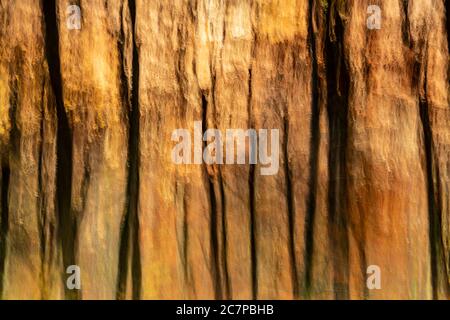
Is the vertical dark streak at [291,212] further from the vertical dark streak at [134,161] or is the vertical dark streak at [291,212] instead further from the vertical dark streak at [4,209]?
the vertical dark streak at [4,209]

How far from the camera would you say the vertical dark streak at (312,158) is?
357 centimetres

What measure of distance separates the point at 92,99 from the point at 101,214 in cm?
47

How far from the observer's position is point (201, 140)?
3.57 m

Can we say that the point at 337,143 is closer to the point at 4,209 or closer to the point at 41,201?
the point at 41,201

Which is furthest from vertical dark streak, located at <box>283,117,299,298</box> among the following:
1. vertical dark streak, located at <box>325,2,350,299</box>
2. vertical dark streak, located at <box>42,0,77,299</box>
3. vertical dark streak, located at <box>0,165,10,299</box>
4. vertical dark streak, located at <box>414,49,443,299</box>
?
vertical dark streak, located at <box>0,165,10,299</box>

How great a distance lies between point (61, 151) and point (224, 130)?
0.68m

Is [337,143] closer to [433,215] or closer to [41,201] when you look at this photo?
[433,215]

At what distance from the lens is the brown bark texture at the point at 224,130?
3.55 m

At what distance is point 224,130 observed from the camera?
3.57 metres

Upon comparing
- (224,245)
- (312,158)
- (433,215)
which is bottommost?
(224,245)

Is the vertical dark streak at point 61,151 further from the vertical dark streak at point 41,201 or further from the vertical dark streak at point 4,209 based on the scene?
the vertical dark streak at point 4,209

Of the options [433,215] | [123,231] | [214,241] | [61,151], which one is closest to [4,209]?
[61,151]

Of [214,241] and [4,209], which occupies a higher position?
[4,209]

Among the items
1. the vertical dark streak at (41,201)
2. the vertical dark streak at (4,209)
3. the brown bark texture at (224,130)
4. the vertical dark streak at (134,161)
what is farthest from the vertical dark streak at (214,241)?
the vertical dark streak at (4,209)
